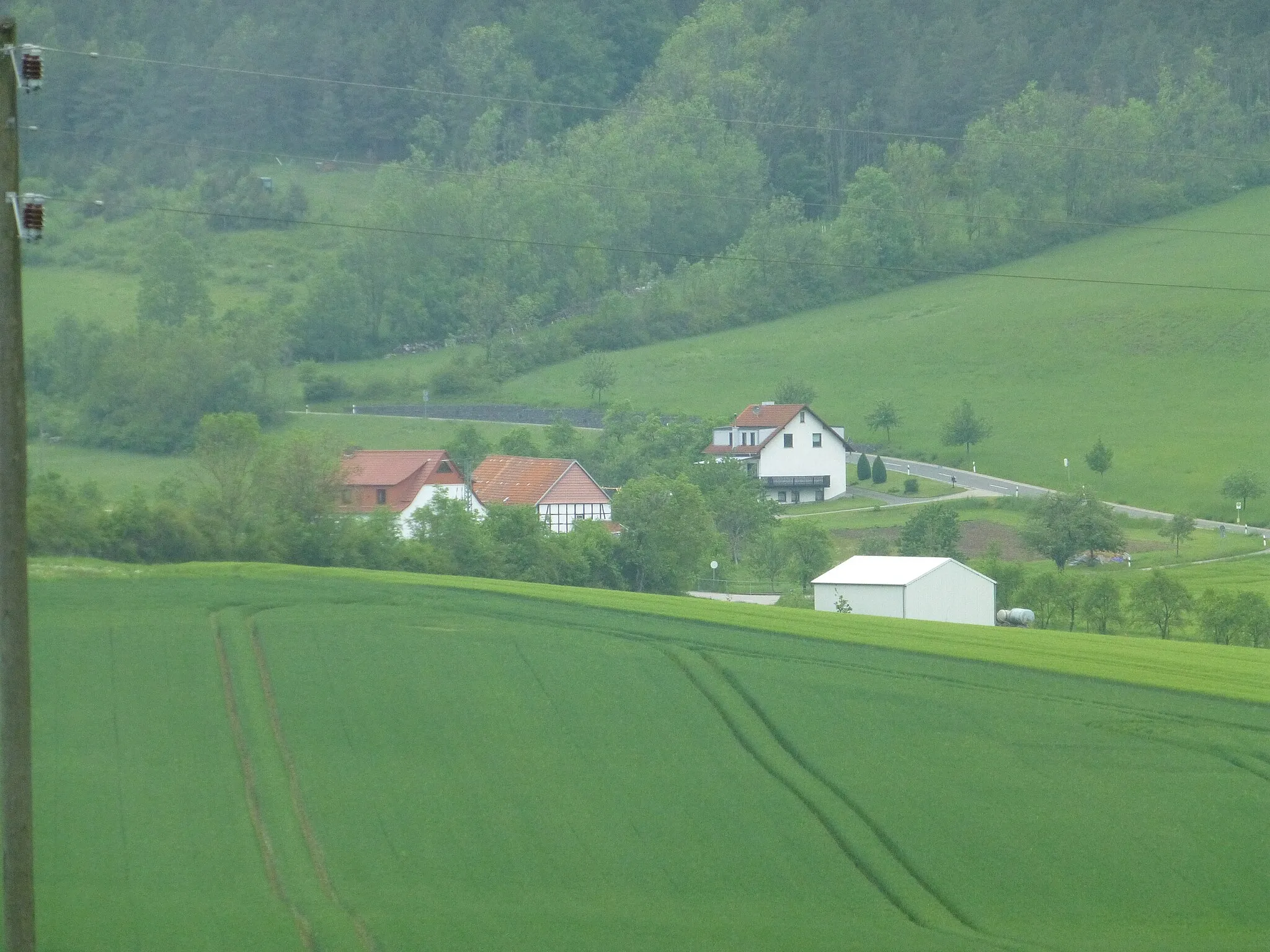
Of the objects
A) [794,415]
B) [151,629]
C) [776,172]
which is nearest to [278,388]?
[794,415]

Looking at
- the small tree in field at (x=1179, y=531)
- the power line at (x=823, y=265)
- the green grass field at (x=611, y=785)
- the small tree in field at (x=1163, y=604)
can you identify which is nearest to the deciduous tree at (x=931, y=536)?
the small tree in field at (x=1179, y=531)

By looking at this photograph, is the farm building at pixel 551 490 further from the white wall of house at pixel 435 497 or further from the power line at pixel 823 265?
the power line at pixel 823 265

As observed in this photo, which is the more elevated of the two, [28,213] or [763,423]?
[28,213]

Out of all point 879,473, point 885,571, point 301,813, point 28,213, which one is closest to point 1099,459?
point 879,473

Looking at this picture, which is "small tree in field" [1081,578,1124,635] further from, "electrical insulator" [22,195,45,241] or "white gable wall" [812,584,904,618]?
"electrical insulator" [22,195,45,241]

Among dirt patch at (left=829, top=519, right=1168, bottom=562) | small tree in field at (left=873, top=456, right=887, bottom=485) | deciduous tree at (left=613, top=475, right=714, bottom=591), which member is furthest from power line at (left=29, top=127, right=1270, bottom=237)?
deciduous tree at (left=613, top=475, right=714, bottom=591)

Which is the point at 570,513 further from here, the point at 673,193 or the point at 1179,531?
the point at 673,193

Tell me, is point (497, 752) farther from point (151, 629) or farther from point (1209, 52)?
point (1209, 52)
